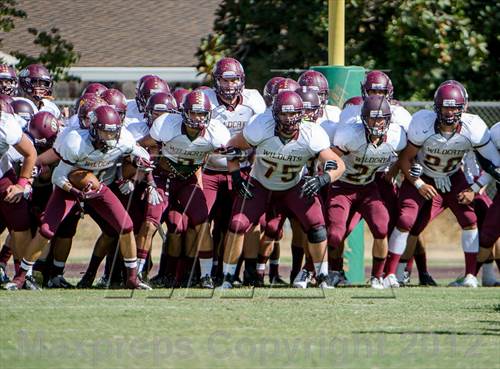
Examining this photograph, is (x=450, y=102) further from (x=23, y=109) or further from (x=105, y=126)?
(x=23, y=109)

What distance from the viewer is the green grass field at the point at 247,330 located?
7355mm

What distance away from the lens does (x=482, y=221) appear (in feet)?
40.5

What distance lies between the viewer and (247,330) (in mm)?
8367

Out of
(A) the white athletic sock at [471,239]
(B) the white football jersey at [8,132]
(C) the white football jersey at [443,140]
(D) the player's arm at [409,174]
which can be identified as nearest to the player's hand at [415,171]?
(D) the player's arm at [409,174]

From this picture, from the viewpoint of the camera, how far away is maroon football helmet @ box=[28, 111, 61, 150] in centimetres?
1120

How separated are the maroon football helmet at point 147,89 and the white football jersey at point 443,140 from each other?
243 centimetres

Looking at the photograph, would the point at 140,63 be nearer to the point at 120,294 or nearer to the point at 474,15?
the point at 474,15

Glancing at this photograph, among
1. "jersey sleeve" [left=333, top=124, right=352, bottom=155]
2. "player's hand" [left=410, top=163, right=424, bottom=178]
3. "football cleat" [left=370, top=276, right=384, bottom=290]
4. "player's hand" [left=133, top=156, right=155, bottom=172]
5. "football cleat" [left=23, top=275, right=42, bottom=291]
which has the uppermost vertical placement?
"player's hand" [left=133, top=156, right=155, bottom=172]

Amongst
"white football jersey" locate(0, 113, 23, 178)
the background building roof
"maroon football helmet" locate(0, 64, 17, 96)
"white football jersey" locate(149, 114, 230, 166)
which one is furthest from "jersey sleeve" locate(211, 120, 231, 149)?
the background building roof

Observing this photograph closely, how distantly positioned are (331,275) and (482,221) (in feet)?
5.62

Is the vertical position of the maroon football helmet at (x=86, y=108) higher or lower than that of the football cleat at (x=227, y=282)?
higher

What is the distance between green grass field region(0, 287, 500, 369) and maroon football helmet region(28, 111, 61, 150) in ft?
4.68

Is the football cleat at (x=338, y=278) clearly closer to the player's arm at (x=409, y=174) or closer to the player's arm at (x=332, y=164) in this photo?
the player's arm at (x=409, y=174)

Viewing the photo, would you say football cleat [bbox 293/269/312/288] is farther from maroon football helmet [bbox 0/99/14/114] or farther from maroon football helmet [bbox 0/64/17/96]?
maroon football helmet [bbox 0/64/17/96]
